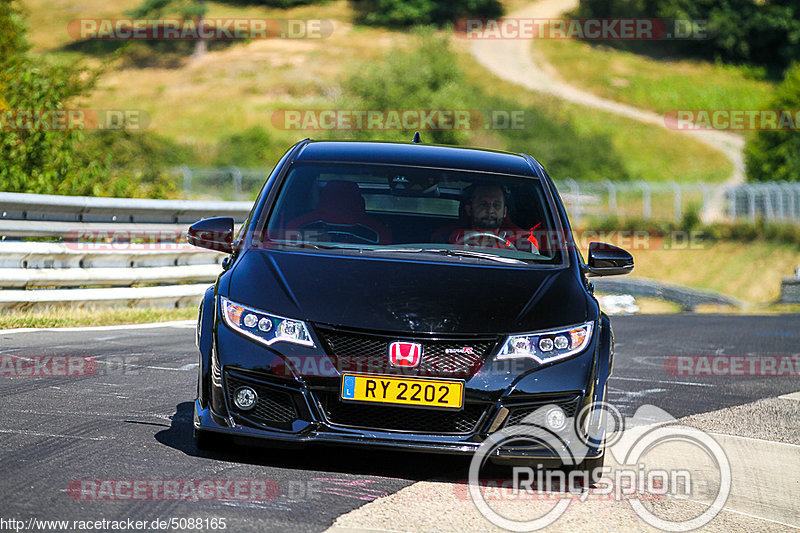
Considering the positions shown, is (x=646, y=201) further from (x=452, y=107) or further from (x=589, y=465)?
(x=589, y=465)

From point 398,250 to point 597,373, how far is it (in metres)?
1.24

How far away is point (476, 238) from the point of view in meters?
6.44

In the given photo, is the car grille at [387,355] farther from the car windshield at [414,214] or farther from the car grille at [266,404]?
the car windshield at [414,214]

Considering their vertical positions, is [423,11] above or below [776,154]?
above

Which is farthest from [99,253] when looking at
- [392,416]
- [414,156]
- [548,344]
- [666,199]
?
[666,199]

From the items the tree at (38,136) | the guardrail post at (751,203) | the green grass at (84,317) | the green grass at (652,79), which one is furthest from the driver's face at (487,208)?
the green grass at (652,79)

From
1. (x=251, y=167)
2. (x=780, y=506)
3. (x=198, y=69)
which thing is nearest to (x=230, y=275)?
(x=780, y=506)

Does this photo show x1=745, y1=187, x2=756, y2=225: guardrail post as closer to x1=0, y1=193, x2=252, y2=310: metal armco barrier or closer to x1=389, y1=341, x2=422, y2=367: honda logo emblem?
x1=0, y1=193, x2=252, y2=310: metal armco barrier

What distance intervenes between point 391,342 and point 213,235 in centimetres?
161

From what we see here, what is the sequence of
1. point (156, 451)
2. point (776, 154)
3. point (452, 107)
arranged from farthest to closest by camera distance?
1. point (452, 107)
2. point (776, 154)
3. point (156, 451)

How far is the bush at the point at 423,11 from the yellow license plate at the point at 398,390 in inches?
3736

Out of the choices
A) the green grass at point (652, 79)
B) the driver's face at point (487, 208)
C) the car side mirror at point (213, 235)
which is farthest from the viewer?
the green grass at point (652, 79)

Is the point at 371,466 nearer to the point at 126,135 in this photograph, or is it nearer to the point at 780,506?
the point at 780,506

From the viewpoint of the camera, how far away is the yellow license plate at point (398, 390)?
5195mm
